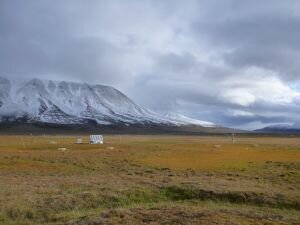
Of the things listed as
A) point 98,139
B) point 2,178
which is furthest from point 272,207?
point 98,139

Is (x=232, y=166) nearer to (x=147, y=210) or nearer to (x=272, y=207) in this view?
(x=272, y=207)

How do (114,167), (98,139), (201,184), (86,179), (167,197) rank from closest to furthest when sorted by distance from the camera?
(167,197) → (201,184) → (86,179) → (114,167) → (98,139)

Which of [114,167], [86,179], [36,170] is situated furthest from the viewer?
[114,167]

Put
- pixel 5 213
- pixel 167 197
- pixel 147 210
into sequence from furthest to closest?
pixel 167 197
pixel 5 213
pixel 147 210

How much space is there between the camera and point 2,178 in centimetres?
3045

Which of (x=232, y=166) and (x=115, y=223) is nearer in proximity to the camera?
(x=115, y=223)

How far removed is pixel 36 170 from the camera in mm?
36906

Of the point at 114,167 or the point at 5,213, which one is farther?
the point at 114,167

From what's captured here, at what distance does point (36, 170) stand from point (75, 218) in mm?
18964

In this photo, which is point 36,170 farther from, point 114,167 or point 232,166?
point 232,166

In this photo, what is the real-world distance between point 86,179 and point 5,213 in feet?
31.5

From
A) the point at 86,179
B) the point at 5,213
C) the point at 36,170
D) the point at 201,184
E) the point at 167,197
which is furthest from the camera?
the point at 36,170

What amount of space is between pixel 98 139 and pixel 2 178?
212 feet

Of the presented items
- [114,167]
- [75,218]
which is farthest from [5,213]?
[114,167]
